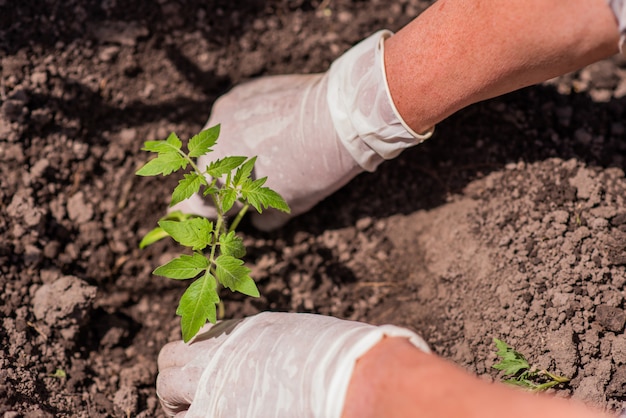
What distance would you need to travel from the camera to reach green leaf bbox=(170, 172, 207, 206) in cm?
188

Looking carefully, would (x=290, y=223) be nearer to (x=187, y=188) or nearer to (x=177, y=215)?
(x=177, y=215)

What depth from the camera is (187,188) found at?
6.25ft

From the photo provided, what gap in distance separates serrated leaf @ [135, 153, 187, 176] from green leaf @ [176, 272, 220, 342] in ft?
1.21

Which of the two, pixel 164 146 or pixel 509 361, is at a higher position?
pixel 164 146

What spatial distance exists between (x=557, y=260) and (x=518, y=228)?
196 millimetres

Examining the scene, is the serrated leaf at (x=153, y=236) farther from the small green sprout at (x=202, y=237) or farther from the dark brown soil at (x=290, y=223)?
the small green sprout at (x=202, y=237)

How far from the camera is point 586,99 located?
8.38ft

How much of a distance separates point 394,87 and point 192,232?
88 centimetres

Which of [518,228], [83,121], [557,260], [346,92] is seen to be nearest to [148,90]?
[83,121]

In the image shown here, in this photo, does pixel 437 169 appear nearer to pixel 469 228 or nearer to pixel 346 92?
pixel 469 228

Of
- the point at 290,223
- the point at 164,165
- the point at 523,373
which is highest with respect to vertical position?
the point at 164,165

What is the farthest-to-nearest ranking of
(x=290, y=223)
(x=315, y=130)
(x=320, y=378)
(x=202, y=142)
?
1. (x=290, y=223)
2. (x=315, y=130)
3. (x=202, y=142)
4. (x=320, y=378)

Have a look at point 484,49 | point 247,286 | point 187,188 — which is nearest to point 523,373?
point 247,286

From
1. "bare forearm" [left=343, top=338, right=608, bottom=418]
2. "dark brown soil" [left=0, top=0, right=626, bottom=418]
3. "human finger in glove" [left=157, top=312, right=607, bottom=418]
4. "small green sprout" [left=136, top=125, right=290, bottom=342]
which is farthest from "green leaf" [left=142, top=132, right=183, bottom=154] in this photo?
"bare forearm" [left=343, top=338, right=608, bottom=418]
